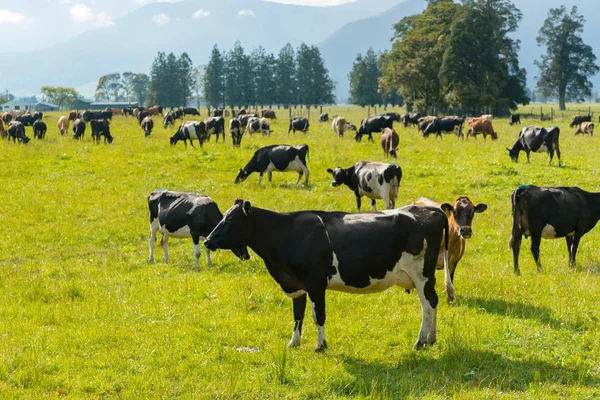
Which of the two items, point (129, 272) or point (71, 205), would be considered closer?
point (129, 272)

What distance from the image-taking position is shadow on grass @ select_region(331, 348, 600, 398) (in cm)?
695

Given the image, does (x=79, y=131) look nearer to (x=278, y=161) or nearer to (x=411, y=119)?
(x=278, y=161)

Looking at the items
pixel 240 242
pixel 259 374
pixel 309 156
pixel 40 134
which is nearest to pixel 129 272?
pixel 240 242

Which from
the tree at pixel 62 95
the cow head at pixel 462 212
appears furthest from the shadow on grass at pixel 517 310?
the tree at pixel 62 95

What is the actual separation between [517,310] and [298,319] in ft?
12.6

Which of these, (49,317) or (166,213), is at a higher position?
(166,213)

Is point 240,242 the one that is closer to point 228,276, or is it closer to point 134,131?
point 228,276

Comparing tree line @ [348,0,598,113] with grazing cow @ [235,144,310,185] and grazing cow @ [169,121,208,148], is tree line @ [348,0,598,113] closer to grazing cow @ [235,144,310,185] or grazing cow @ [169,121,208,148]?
grazing cow @ [169,121,208,148]

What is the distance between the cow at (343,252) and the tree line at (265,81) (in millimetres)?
115265

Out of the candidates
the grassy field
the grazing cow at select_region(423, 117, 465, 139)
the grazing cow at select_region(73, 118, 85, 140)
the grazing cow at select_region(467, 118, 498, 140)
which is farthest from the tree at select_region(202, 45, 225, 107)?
the grassy field

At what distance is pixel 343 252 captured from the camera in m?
8.21

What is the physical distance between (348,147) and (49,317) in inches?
920

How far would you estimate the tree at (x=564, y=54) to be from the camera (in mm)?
98312

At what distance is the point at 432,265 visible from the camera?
833 centimetres
